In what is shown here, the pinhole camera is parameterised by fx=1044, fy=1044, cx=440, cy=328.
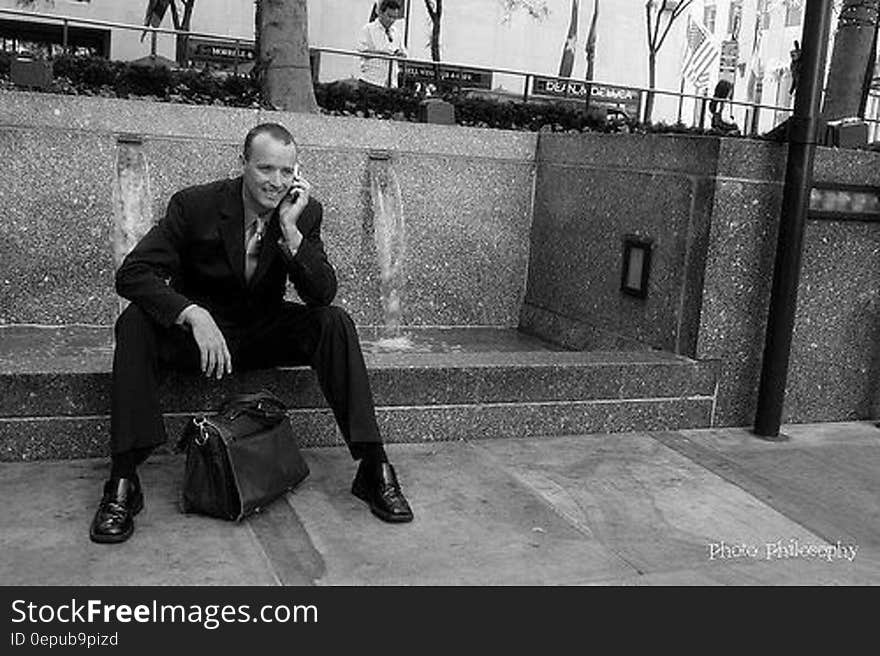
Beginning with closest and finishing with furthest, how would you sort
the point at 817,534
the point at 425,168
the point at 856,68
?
the point at 817,534, the point at 425,168, the point at 856,68

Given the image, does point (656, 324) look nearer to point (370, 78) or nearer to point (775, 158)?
point (775, 158)

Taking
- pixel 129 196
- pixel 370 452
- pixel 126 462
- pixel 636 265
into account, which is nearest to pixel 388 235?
pixel 129 196

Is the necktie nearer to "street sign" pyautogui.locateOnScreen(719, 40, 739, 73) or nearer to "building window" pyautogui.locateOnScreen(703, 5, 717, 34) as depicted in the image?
"street sign" pyautogui.locateOnScreen(719, 40, 739, 73)

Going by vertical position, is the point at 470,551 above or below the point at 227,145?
below

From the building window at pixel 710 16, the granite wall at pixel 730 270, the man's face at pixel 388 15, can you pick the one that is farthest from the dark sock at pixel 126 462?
the building window at pixel 710 16

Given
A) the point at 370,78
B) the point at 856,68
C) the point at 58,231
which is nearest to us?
the point at 58,231

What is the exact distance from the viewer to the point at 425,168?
283 inches

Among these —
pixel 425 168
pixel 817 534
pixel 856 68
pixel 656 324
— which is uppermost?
pixel 856 68

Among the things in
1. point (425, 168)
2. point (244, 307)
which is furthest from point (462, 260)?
point (244, 307)

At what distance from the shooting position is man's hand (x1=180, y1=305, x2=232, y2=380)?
13.1 feet

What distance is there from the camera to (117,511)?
3.74 metres

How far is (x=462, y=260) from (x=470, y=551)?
12.3 ft

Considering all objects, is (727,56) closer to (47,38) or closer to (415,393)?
(47,38)

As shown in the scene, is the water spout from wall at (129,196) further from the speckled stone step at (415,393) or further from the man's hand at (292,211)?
the man's hand at (292,211)
